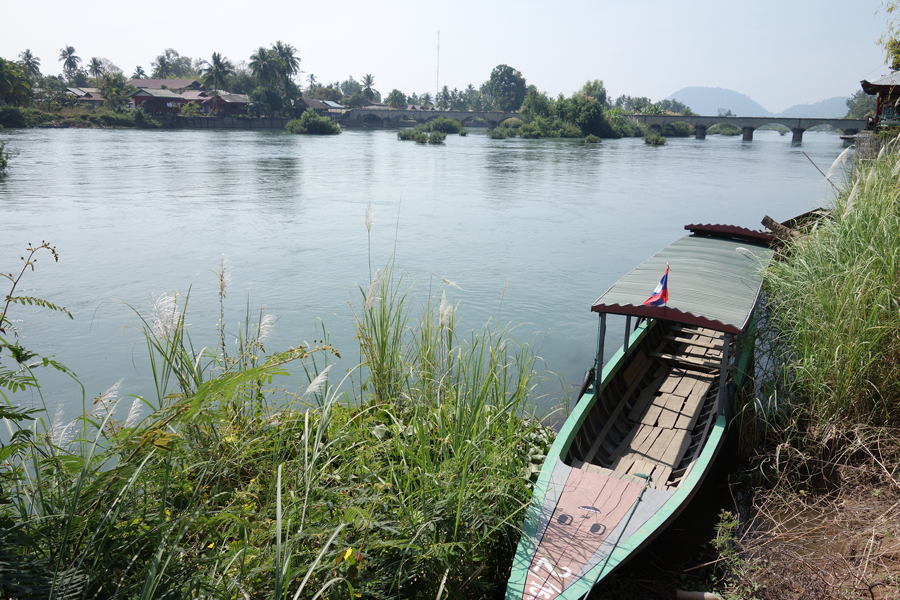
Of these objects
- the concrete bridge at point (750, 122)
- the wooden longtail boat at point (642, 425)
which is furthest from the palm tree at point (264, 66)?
the wooden longtail boat at point (642, 425)

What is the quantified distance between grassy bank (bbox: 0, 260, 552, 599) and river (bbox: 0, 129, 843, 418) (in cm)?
185

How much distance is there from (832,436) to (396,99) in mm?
104898

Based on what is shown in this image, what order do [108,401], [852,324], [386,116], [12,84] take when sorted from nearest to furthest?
[108,401] < [852,324] < [12,84] < [386,116]

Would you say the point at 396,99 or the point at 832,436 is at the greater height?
the point at 396,99

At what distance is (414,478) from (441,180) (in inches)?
954

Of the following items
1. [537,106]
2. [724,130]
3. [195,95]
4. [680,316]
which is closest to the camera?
[680,316]

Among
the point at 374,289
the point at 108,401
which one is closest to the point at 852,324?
the point at 374,289

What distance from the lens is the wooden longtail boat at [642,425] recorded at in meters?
3.76

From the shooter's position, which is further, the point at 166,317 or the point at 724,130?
the point at 724,130

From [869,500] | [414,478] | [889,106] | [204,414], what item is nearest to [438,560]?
[414,478]

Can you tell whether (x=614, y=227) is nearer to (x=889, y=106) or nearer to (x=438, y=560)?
(x=889, y=106)

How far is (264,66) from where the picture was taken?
7788 cm

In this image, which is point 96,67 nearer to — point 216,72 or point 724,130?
point 216,72

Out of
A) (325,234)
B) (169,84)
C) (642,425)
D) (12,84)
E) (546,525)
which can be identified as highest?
(169,84)
